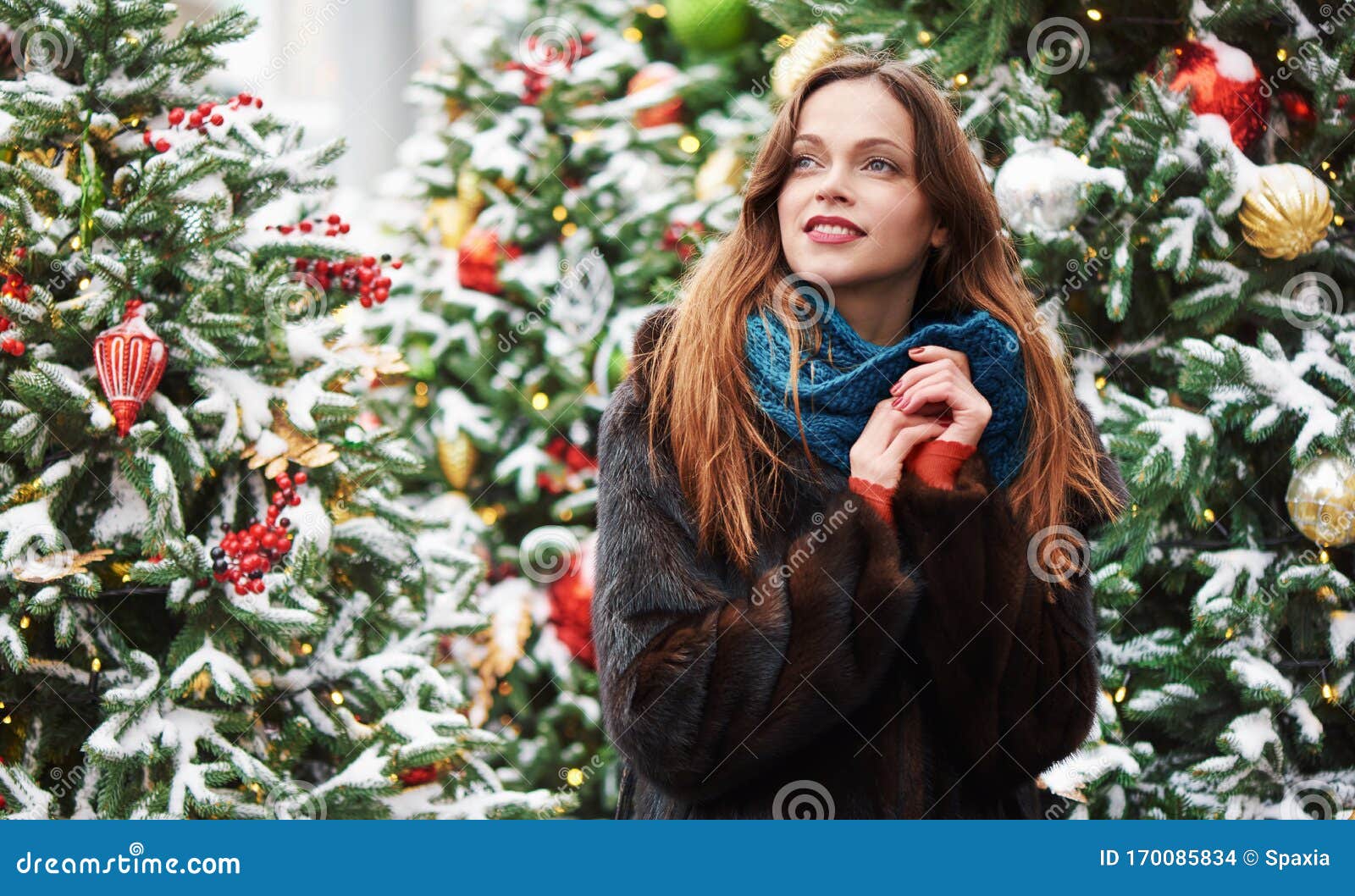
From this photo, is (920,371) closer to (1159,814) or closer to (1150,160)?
(1150,160)

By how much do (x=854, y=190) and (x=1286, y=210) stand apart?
108cm

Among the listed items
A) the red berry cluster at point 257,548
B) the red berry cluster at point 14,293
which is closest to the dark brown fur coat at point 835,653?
the red berry cluster at point 257,548

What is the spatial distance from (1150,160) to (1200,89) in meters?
0.16

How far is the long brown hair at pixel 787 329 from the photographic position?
5.29 feet

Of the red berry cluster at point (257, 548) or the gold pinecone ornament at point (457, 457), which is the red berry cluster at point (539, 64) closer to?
the gold pinecone ornament at point (457, 457)

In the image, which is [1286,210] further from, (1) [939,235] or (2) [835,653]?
(2) [835,653]

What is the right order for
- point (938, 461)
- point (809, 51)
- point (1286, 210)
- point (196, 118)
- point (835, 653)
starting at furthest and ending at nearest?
point (809, 51) → point (1286, 210) → point (196, 118) → point (938, 461) → point (835, 653)

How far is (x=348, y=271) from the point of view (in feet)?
7.66

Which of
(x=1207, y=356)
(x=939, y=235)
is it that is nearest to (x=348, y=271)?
(x=939, y=235)

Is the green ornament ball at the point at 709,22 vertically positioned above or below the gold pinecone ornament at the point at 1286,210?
above

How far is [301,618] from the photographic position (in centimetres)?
205

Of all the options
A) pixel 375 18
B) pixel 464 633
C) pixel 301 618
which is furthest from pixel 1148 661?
pixel 375 18

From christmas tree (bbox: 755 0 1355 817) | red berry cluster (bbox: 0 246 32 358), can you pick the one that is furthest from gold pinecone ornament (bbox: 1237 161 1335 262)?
red berry cluster (bbox: 0 246 32 358)

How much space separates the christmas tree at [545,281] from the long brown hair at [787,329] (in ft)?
5.45
